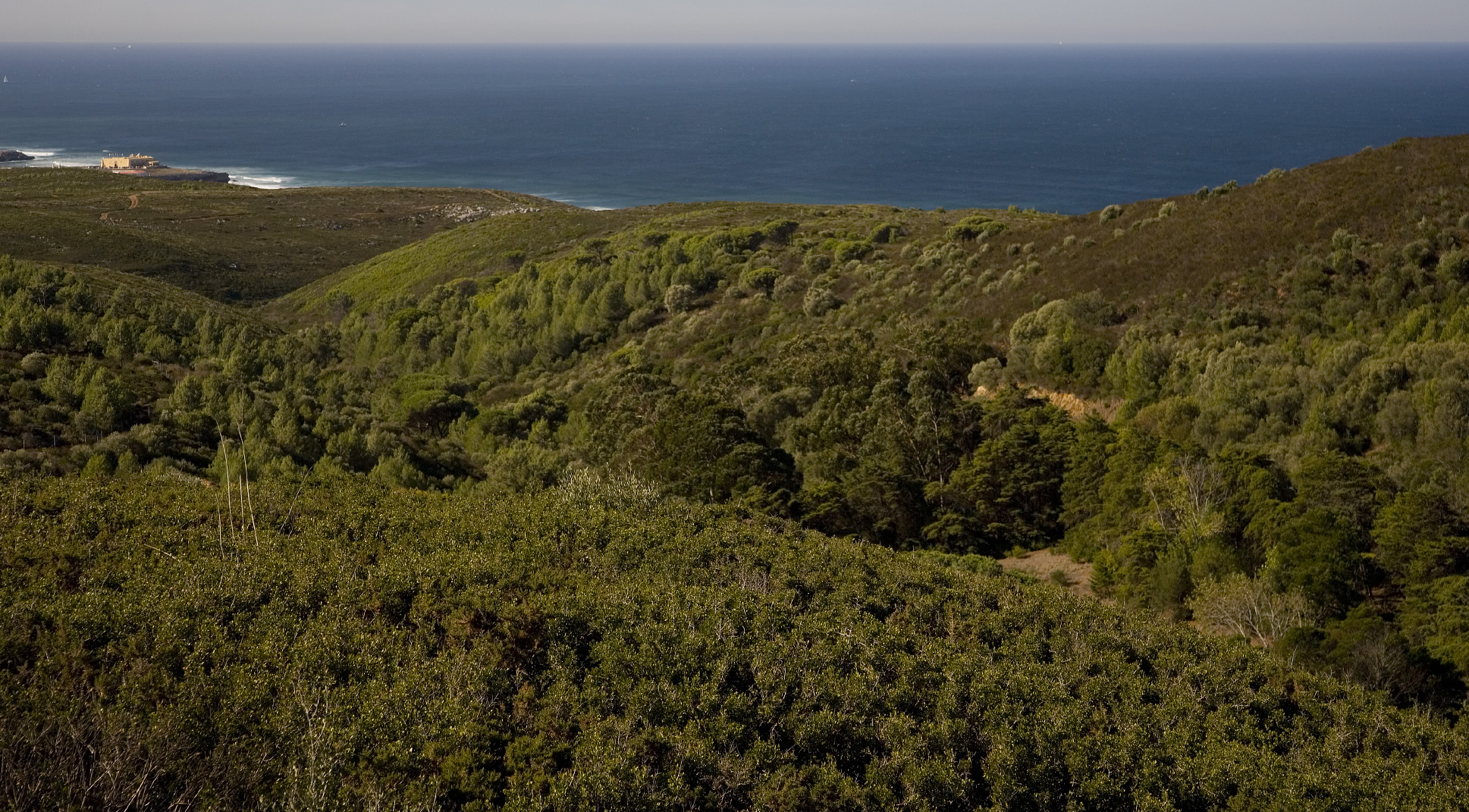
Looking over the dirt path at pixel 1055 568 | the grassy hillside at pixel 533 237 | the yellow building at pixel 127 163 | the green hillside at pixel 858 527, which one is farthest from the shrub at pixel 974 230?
the yellow building at pixel 127 163

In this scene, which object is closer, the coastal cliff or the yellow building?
the coastal cliff

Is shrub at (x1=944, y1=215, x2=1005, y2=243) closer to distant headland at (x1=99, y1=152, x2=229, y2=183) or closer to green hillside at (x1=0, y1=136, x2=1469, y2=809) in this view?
green hillside at (x1=0, y1=136, x2=1469, y2=809)

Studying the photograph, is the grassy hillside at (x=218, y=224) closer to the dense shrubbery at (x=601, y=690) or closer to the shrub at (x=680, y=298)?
the shrub at (x=680, y=298)

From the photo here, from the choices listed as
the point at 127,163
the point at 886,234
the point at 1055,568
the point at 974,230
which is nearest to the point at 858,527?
the point at 1055,568

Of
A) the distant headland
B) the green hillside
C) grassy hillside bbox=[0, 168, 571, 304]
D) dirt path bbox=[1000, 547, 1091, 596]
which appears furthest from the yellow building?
dirt path bbox=[1000, 547, 1091, 596]

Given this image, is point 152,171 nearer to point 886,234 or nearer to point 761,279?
point 761,279

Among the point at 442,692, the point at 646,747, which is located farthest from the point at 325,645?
the point at 646,747
